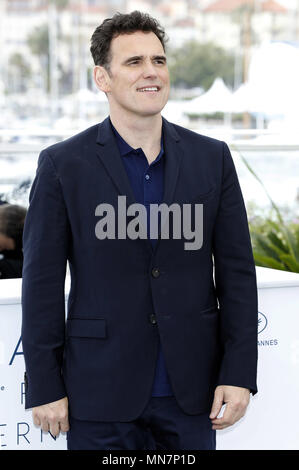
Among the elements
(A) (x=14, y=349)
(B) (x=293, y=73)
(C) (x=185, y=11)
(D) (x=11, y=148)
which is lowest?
(A) (x=14, y=349)

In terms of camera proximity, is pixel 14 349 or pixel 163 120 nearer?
pixel 163 120

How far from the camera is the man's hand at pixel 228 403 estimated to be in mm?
1628

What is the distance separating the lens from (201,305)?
5.40 feet

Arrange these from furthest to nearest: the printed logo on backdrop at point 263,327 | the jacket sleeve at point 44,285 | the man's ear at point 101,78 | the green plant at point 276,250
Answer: the green plant at point 276,250 → the printed logo on backdrop at point 263,327 → the man's ear at point 101,78 → the jacket sleeve at point 44,285

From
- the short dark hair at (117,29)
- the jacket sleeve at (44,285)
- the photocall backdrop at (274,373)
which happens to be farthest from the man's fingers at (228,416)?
the short dark hair at (117,29)

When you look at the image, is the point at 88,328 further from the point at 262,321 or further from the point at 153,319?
Result: the point at 262,321

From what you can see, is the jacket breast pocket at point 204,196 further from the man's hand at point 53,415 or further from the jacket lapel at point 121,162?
the man's hand at point 53,415

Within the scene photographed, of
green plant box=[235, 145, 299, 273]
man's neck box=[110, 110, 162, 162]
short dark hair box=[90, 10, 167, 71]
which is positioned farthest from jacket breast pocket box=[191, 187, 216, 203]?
green plant box=[235, 145, 299, 273]

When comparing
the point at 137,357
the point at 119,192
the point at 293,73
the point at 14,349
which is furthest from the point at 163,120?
the point at 293,73

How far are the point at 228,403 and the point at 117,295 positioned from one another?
1.15ft

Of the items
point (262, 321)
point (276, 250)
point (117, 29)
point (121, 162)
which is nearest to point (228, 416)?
point (121, 162)

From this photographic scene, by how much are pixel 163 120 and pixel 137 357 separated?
0.56 metres

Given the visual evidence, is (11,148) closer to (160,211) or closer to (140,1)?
(160,211)

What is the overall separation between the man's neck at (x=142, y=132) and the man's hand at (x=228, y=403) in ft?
1.80
